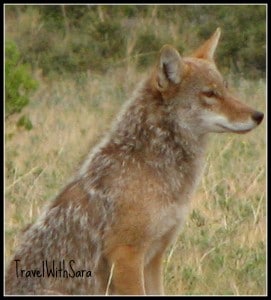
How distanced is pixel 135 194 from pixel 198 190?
3204 millimetres

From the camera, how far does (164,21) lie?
2217 cm

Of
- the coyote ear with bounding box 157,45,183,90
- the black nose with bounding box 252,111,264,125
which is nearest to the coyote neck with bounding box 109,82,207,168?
the coyote ear with bounding box 157,45,183,90

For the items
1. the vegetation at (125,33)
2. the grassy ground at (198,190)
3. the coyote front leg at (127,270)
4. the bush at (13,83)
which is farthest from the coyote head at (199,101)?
the vegetation at (125,33)

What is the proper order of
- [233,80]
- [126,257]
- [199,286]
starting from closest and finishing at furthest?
[126,257] < [199,286] < [233,80]

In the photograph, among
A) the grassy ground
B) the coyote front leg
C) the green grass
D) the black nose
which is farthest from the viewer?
the grassy ground

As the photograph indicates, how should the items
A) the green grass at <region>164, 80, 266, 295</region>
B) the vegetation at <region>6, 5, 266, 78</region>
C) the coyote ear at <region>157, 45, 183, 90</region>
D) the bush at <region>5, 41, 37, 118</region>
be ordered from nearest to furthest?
the coyote ear at <region>157, 45, 183, 90</region> → the green grass at <region>164, 80, 266, 295</region> → the bush at <region>5, 41, 37, 118</region> → the vegetation at <region>6, 5, 266, 78</region>

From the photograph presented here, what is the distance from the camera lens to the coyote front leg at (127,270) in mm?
7375

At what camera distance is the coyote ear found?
7.89 m

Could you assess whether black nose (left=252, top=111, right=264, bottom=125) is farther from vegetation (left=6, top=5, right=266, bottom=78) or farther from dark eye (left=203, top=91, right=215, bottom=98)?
vegetation (left=6, top=5, right=266, bottom=78)

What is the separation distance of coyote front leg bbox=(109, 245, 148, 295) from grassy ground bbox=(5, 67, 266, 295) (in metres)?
0.98

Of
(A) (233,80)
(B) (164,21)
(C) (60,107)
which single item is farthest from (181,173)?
(B) (164,21)

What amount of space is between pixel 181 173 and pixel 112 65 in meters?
11.8

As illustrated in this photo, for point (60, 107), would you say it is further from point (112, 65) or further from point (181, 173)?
point (181, 173)

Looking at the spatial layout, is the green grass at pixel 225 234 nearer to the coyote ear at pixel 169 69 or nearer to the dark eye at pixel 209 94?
the dark eye at pixel 209 94
